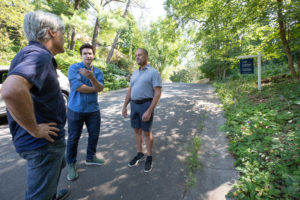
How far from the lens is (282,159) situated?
2.20m

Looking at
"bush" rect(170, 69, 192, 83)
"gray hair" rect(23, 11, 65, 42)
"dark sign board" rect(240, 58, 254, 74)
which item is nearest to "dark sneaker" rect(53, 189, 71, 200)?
"gray hair" rect(23, 11, 65, 42)

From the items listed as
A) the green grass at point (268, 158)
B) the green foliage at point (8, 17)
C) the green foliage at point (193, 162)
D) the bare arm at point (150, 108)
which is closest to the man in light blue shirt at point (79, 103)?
the bare arm at point (150, 108)

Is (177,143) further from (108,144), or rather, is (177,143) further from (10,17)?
(10,17)

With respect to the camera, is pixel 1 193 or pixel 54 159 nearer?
pixel 54 159

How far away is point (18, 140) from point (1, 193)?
1.73 m

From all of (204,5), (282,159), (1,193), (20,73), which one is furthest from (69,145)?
(204,5)

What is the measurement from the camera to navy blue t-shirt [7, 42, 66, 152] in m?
1.07

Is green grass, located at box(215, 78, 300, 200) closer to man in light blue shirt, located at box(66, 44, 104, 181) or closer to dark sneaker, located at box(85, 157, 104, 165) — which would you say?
dark sneaker, located at box(85, 157, 104, 165)

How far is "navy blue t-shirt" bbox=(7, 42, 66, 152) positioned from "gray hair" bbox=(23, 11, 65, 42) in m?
0.08

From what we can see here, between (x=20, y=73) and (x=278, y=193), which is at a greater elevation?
(x=20, y=73)

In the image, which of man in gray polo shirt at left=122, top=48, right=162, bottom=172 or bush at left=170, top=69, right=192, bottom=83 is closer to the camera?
man in gray polo shirt at left=122, top=48, right=162, bottom=172

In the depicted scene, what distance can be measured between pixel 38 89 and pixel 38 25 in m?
0.56

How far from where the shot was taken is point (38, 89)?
112 cm

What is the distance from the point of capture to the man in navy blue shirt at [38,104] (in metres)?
1.05
